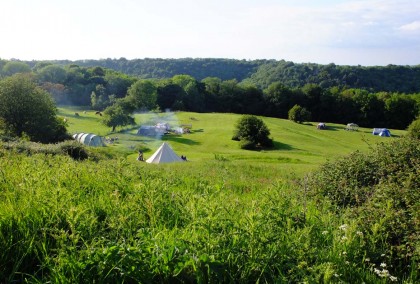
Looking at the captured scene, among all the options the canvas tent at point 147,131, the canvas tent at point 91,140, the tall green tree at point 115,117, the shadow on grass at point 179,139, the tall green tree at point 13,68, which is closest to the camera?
the canvas tent at point 91,140

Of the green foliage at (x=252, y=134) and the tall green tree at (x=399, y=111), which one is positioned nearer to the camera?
the green foliage at (x=252, y=134)

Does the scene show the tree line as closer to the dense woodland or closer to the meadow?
the dense woodland

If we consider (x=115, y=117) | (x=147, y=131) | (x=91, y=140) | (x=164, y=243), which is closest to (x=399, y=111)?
(x=147, y=131)

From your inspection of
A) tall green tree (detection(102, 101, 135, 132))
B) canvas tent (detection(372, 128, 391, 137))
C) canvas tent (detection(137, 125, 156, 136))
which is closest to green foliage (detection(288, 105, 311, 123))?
canvas tent (detection(372, 128, 391, 137))

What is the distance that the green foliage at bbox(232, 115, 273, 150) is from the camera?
168 ft

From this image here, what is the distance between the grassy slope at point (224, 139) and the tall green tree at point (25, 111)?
8078mm

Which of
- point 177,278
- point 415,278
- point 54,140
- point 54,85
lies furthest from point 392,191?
point 54,85

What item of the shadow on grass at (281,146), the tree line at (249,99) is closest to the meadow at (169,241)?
the shadow on grass at (281,146)

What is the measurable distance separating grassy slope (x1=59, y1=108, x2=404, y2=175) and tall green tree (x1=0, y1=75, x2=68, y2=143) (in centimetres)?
808

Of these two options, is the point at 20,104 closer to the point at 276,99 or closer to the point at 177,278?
the point at 177,278

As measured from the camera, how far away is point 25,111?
38.0m

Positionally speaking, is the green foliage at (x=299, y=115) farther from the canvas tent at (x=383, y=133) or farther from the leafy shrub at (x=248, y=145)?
the leafy shrub at (x=248, y=145)

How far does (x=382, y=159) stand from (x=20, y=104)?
125 ft

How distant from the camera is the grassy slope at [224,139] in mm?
44625
